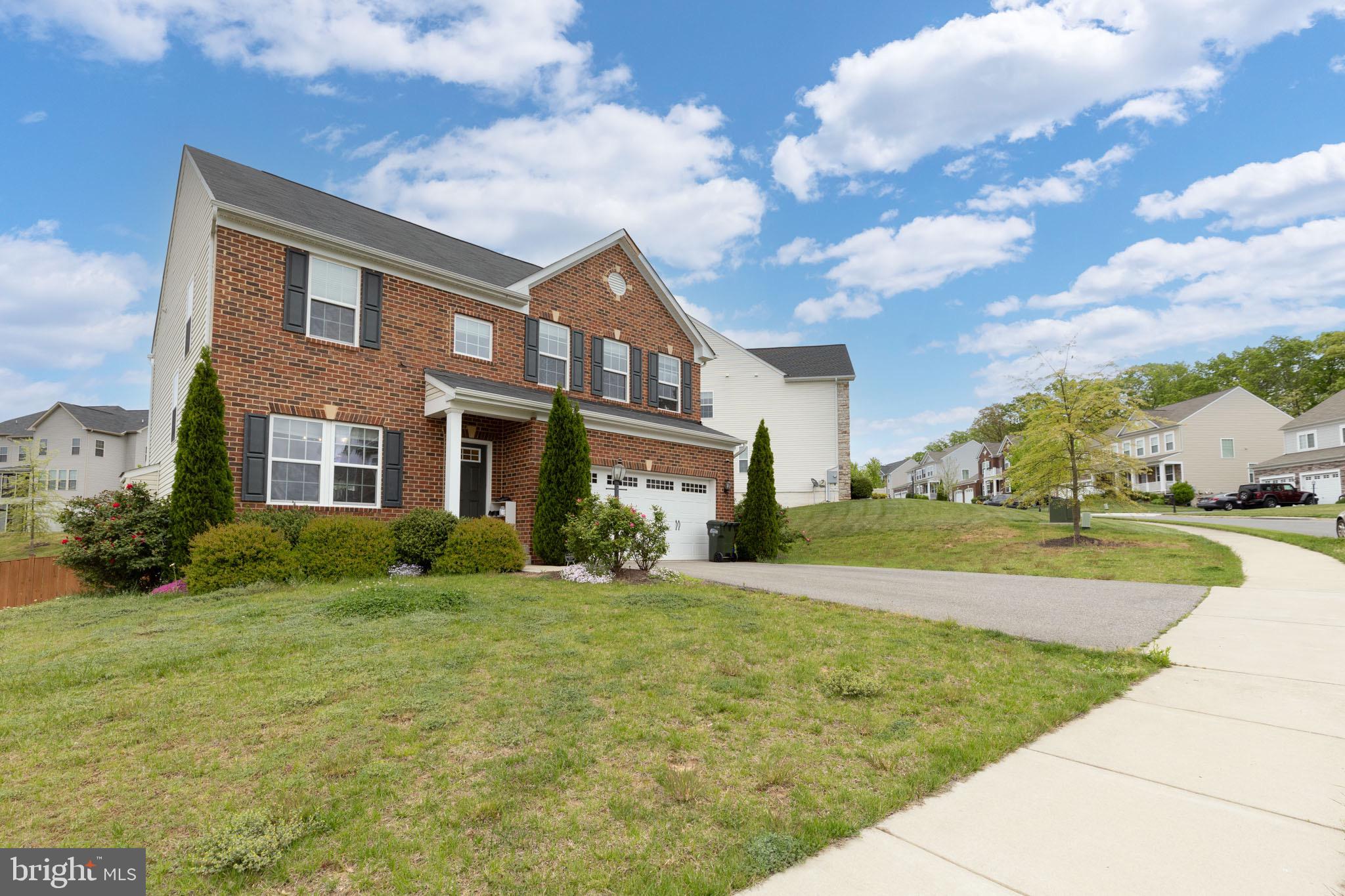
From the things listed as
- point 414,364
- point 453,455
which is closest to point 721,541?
point 453,455

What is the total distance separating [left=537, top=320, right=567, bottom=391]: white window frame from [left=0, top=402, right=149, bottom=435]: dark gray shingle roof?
1494 inches

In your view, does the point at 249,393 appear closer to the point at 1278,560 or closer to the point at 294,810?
the point at 294,810

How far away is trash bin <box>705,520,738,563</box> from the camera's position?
1633 cm

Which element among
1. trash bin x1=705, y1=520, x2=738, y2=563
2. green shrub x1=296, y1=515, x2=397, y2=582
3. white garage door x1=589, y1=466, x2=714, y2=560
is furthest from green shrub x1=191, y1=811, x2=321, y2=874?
trash bin x1=705, y1=520, x2=738, y2=563

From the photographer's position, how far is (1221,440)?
41312mm

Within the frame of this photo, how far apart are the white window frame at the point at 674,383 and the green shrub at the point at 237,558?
10.6 metres

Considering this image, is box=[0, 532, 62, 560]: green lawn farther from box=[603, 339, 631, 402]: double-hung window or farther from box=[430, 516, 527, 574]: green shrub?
box=[430, 516, 527, 574]: green shrub

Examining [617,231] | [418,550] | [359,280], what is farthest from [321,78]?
[418,550]

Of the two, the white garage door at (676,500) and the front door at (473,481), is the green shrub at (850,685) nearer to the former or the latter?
the white garage door at (676,500)

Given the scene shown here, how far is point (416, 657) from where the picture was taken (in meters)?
5.25

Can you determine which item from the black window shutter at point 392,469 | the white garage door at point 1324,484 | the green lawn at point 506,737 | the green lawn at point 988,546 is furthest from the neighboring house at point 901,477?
the green lawn at point 506,737

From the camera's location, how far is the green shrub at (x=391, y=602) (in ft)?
22.3

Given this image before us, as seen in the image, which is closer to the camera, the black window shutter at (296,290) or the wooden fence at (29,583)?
the black window shutter at (296,290)

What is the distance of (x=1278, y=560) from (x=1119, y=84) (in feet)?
34.1
